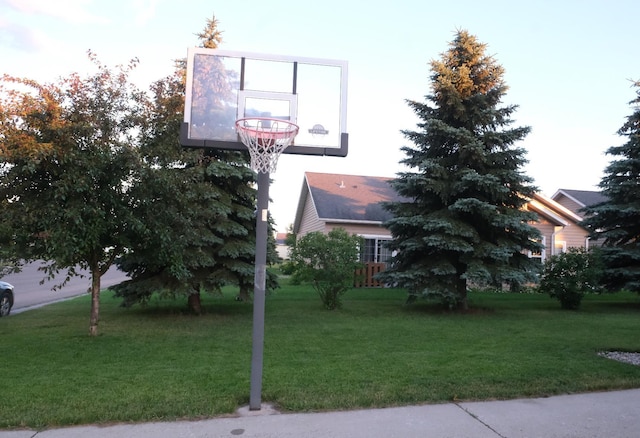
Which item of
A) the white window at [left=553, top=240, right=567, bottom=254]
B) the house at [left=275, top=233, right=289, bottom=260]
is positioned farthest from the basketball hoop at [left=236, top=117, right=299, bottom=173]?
the white window at [left=553, top=240, right=567, bottom=254]

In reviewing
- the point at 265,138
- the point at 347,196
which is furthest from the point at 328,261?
the point at 347,196

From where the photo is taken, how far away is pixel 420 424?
511 cm

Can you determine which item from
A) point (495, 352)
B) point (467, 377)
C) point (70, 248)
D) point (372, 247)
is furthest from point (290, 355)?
point (372, 247)

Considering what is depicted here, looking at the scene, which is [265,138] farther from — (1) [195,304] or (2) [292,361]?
(1) [195,304]

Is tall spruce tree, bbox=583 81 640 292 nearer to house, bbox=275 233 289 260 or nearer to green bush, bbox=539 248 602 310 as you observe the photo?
green bush, bbox=539 248 602 310

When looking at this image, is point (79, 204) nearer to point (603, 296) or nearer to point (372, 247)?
point (372, 247)

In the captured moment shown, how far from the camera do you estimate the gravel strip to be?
802 cm

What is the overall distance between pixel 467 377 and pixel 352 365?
1.58 meters

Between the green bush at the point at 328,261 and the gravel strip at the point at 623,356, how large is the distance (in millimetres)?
6812

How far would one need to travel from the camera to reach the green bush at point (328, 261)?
1403cm

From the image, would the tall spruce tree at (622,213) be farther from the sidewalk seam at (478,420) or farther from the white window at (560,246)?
the sidewalk seam at (478,420)

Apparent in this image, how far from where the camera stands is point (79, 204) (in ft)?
27.4

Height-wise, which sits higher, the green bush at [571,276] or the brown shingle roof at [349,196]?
the brown shingle roof at [349,196]

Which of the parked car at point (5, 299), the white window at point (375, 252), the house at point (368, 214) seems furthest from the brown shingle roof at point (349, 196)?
the parked car at point (5, 299)
